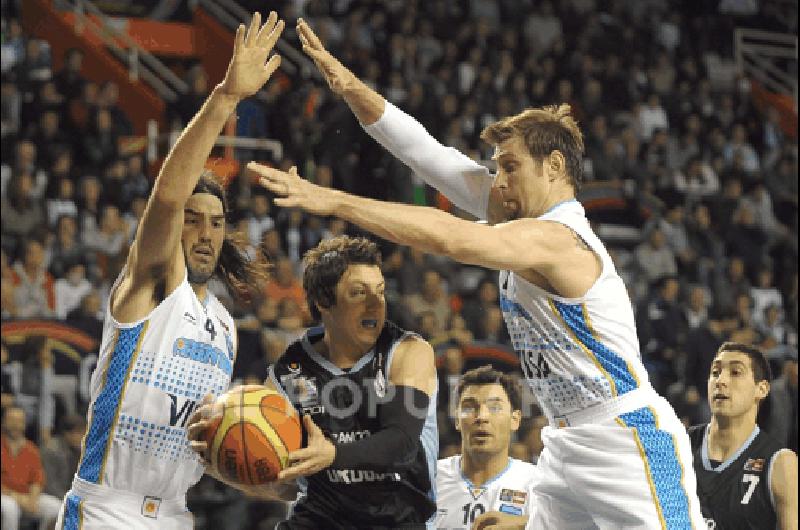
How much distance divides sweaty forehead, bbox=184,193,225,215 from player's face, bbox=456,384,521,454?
1964 millimetres

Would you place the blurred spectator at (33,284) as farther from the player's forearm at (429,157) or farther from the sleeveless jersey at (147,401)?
the sleeveless jersey at (147,401)

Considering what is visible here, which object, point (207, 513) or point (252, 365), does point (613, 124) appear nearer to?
point (252, 365)

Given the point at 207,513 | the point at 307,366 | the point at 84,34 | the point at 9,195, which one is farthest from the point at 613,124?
the point at 307,366

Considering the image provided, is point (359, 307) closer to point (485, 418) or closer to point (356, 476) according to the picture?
point (356, 476)

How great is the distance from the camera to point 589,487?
4594 mm

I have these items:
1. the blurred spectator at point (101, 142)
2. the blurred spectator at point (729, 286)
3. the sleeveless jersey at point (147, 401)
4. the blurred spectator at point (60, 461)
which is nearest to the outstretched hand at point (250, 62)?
the sleeveless jersey at point (147, 401)

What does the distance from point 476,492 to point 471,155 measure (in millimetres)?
8208

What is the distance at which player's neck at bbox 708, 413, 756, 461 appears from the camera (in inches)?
257

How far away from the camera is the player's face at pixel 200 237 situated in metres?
4.81

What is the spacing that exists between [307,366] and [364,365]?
27 centimetres

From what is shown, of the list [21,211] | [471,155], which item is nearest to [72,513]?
[21,211]

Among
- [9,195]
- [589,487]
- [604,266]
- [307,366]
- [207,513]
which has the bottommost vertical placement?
[207,513]

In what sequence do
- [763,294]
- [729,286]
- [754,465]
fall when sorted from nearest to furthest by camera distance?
[754,465]
[729,286]
[763,294]

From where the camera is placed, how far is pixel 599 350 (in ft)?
15.1
